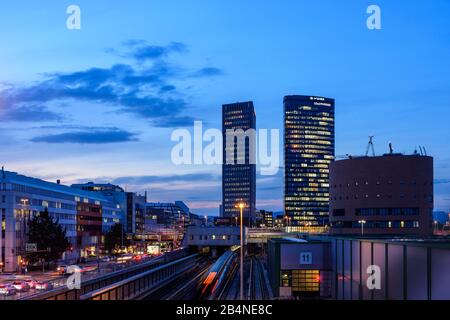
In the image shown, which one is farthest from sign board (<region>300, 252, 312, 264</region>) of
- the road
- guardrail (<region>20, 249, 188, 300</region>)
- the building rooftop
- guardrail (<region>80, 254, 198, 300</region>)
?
the building rooftop

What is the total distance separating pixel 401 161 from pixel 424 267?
311ft

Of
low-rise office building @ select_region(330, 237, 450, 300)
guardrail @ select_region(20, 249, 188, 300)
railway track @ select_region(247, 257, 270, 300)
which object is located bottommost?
railway track @ select_region(247, 257, 270, 300)

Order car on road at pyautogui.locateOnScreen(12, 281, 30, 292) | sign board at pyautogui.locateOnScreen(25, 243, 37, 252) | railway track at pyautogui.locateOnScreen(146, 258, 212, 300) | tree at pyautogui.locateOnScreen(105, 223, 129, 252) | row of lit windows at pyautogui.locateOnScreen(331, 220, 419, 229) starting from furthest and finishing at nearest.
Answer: tree at pyautogui.locateOnScreen(105, 223, 129, 252) < row of lit windows at pyautogui.locateOnScreen(331, 220, 419, 229) < sign board at pyautogui.locateOnScreen(25, 243, 37, 252) < railway track at pyautogui.locateOnScreen(146, 258, 212, 300) < car on road at pyautogui.locateOnScreen(12, 281, 30, 292)

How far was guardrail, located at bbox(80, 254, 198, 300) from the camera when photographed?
26297mm

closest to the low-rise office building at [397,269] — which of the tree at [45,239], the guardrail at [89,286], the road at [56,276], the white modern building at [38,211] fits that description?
the guardrail at [89,286]

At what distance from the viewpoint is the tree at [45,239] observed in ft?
247

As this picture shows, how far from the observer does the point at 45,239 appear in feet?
247

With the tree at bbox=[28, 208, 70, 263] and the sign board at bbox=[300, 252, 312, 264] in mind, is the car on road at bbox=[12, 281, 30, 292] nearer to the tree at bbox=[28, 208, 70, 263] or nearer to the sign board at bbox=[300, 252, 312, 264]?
the sign board at bbox=[300, 252, 312, 264]

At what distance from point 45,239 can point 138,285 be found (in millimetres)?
36600

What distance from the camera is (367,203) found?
110m

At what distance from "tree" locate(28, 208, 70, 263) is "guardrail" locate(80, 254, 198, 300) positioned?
16.5 m

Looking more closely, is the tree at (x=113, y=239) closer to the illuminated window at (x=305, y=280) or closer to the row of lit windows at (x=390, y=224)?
the row of lit windows at (x=390, y=224)

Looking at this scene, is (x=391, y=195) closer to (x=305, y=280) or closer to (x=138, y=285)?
(x=305, y=280)
